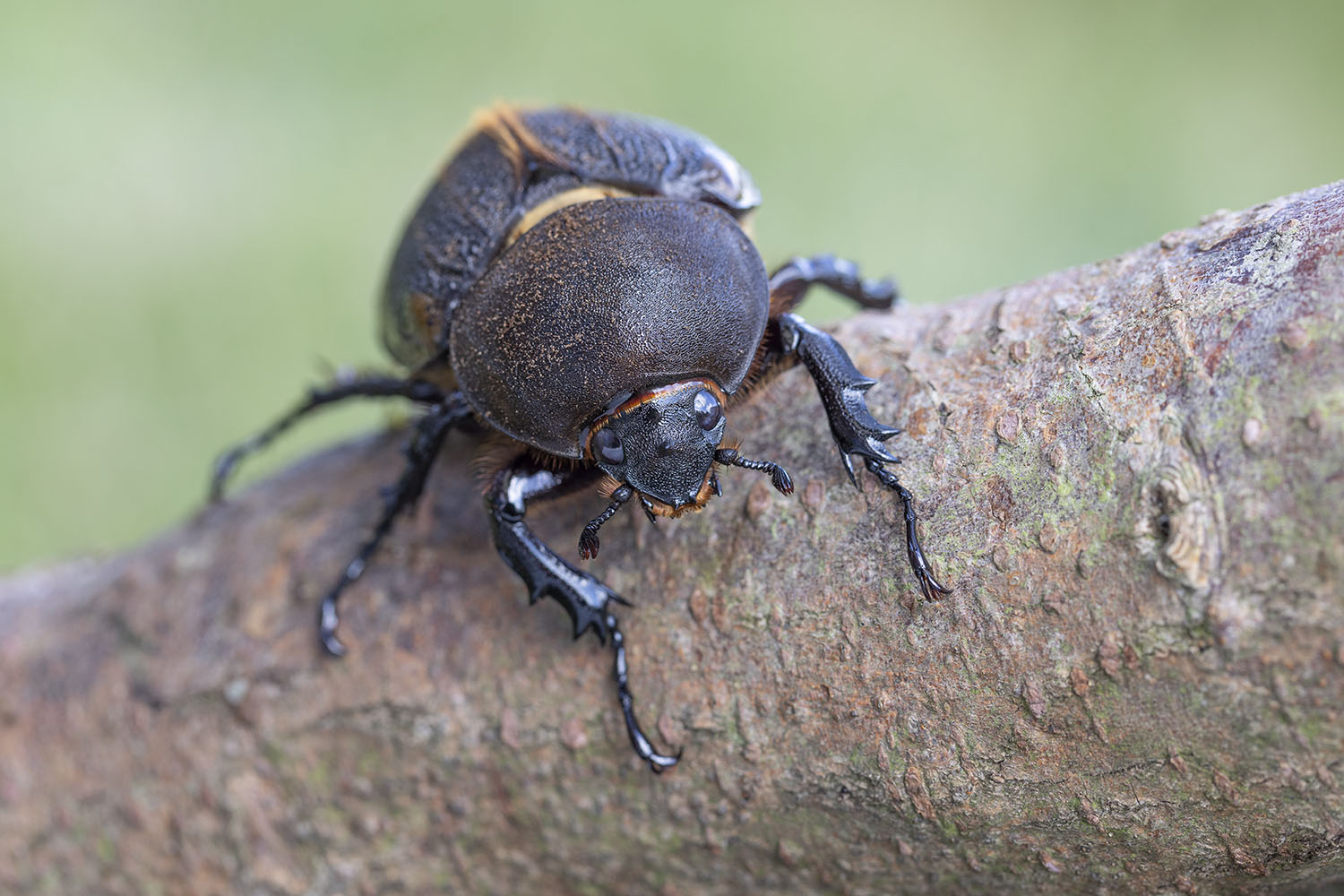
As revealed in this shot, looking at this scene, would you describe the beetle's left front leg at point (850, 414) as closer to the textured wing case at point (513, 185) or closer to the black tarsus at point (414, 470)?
the textured wing case at point (513, 185)

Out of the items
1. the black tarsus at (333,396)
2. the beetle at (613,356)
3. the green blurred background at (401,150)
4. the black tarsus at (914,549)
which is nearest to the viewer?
the black tarsus at (914,549)

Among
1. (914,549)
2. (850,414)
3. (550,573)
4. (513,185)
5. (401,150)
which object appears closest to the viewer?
(914,549)

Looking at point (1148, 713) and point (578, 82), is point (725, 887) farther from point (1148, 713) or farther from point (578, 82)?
Result: point (578, 82)

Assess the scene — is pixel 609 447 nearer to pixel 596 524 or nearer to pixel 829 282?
pixel 596 524

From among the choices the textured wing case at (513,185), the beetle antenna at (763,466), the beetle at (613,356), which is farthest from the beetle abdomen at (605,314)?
the textured wing case at (513,185)

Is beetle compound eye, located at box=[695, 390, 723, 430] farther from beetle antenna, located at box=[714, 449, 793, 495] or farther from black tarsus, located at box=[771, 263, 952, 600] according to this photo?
black tarsus, located at box=[771, 263, 952, 600]

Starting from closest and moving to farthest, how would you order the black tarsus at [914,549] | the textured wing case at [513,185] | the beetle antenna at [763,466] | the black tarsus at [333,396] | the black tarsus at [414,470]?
the black tarsus at [914,549] < the beetle antenna at [763,466] < the black tarsus at [414,470] < the textured wing case at [513,185] < the black tarsus at [333,396]

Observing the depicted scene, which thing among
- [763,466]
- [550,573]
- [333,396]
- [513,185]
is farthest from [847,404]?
[333,396]

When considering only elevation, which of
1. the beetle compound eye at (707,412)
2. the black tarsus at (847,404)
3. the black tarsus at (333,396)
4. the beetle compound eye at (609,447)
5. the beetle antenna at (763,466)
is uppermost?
the black tarsus at (847,404)

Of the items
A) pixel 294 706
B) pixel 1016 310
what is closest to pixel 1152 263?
pixel 1016 310
